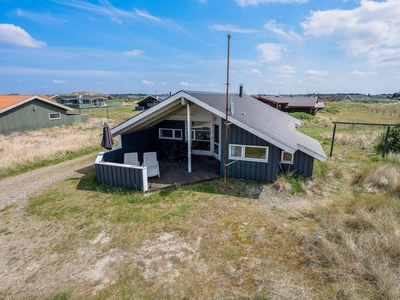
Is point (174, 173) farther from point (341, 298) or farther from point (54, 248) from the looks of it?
point (341, 298)

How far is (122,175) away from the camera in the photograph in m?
8.23

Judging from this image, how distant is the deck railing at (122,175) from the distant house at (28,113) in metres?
17.7

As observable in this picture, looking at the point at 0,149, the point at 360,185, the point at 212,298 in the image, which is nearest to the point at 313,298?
the point at 212,298

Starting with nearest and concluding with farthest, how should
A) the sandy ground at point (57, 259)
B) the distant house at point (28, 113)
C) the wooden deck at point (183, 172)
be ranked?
the sandy ground at point (57, 259), the wooden deck at point (183, 172), the distant house at point (28, 113)

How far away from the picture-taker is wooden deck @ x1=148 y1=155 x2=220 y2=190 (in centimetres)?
874

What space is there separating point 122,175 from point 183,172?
269 cm

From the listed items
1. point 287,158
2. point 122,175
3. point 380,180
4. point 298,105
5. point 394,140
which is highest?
point 298,105

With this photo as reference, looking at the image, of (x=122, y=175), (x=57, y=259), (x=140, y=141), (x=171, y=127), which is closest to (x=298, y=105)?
(x=171, y=127)

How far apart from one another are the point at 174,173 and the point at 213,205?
3162 mm

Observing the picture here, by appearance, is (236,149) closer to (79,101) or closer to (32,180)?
(32,180)

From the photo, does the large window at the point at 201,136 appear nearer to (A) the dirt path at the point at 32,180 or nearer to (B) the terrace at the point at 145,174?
(B) the terrace at the point at 145,174

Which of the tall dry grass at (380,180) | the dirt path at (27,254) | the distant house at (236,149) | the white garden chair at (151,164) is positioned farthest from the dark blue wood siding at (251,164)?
the dirt path at (27,254)

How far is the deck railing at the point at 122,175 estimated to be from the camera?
7.92 meters

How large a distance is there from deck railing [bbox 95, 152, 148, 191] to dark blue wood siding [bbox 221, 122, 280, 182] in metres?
3.60
